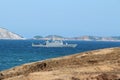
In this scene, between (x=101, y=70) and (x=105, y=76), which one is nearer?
(x=105, y=76)

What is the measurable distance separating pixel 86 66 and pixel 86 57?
1690mm

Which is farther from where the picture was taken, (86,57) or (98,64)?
(86,57)

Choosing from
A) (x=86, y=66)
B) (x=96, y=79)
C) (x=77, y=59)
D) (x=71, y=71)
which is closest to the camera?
(x=96, y=79)

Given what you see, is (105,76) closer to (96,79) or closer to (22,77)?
(96,79)

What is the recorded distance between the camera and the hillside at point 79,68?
13.3m

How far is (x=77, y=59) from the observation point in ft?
54.3

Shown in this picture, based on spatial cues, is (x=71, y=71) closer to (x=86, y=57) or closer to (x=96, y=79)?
(x=96, y=79)

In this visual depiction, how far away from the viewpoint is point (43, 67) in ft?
54.7

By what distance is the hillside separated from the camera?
13.3 meters

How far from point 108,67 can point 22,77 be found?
2821 millimetres

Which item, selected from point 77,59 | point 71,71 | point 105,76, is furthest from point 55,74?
point 77,59

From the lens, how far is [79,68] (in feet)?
47.7

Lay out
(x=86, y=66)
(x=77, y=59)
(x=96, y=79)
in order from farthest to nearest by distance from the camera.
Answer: (x=77, y=59), (x=86, y=66), (x=96, y=79)

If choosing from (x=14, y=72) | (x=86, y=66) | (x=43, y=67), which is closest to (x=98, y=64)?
(x=86, y=66)
